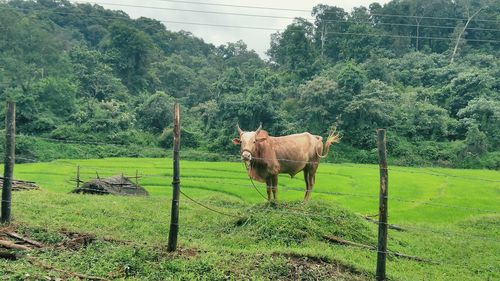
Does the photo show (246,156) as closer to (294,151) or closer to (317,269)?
(294,151)

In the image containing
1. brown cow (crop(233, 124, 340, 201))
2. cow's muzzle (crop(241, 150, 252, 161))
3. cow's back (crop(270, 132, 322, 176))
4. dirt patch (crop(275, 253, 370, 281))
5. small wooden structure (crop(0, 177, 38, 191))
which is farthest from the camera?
small wooden structure (crop(0, 177, 38, 191))

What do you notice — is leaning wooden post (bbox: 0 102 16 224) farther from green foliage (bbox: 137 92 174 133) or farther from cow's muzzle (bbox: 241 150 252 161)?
green foliage (bbox: 137 92 174 133)

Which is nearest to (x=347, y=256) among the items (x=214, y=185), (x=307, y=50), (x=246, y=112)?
(x=214, y=185)

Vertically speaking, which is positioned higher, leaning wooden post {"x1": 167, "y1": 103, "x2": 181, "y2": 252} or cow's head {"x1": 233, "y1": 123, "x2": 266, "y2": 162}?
cow's head {"x1": 233, "y1": 123, "x2": 266, "y2": 162}

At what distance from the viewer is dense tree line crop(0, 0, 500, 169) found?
33188 millimetres

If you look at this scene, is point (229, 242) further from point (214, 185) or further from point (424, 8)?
point (424, 8)

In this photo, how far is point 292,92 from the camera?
38531mm

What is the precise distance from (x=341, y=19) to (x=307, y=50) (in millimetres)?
9105

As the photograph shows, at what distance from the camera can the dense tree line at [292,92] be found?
1307 inches

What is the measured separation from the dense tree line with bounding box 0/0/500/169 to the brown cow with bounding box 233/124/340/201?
22.2 m

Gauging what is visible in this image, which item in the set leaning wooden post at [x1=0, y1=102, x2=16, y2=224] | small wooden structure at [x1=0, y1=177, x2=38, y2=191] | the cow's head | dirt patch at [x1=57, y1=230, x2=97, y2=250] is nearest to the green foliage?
small wooden structure at [x1=0, y1=177, x2=38, y2=191]

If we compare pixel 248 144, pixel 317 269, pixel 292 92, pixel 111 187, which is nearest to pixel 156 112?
pixel 292 92

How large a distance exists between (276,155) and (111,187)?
651 centimetres

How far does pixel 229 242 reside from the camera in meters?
7.95
